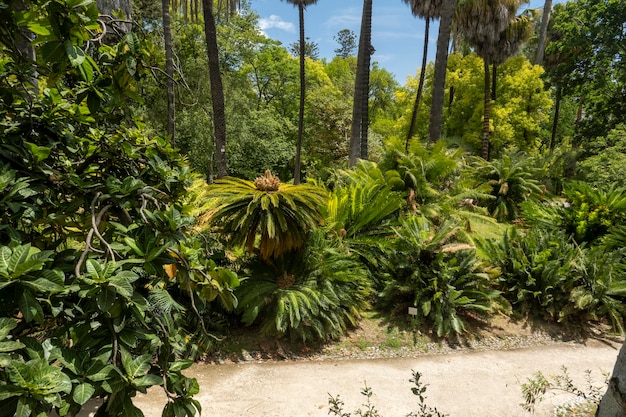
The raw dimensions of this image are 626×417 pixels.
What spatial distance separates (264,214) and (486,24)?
16.7m

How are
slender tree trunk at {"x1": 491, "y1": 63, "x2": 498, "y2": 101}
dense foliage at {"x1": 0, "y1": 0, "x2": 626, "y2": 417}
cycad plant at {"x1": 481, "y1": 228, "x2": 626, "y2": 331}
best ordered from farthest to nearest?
slender tree trunk at {"x1": 491, "y1": 63, "x2": 498, "y2": 101}, cycad plant at {"x1": 481, "y1": 228, "x2": 626, "y2": 331}, dense foliage at {"x1": 0, "y1": 0, "x2": 626, "y2": 417}

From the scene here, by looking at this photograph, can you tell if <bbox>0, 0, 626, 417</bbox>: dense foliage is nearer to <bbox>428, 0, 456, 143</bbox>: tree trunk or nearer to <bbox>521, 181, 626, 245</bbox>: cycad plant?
<bbox>521, 181, 626, 245</bbox>: cycad plant

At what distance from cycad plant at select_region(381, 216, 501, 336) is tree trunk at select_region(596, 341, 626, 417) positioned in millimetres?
3689

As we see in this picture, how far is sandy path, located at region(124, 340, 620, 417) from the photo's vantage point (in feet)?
12.7

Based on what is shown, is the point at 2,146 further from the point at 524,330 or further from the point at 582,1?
the point at 582,1

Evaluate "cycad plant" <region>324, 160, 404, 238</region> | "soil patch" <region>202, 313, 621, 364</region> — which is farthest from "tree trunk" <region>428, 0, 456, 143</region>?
"soil patch" <region>202, 313, 621, 364</region>

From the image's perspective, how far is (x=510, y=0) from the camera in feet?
52.8

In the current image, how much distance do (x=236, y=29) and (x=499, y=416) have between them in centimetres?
2007

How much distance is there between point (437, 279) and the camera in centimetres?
584

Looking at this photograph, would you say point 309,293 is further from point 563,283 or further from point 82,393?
point 563,283

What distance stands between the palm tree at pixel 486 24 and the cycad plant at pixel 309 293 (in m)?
14.3

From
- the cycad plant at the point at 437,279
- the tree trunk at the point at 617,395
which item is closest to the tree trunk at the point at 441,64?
the cycad plant at the point at 437,279

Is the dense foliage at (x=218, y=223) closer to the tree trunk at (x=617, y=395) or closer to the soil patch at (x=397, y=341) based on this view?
the soil patch at (x=397, y=341)

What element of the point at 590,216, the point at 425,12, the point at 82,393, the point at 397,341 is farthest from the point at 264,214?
the point at 425,12
